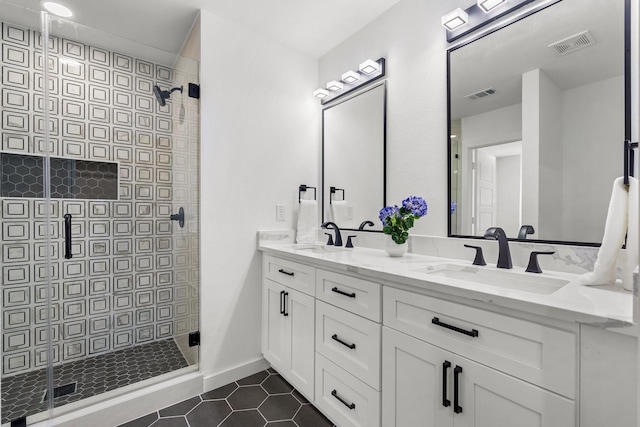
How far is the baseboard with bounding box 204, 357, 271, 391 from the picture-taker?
6.35ft

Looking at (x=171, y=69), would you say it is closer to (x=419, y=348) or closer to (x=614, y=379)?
(x=419, y=348)

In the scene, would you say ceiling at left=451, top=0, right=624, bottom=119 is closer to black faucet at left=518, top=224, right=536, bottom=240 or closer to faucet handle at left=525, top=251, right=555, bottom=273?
black faucet at left=518, top=224, right=536, bottom=240

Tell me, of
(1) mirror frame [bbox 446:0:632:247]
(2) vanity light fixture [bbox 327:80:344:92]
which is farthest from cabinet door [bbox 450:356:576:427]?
(2) vanity light fixture [bbox 327:80:344:92]

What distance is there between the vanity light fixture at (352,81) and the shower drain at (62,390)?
2469 millimetres

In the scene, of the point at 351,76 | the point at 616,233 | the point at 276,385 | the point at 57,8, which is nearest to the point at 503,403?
the point at 616,233

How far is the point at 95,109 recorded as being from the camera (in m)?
1.80

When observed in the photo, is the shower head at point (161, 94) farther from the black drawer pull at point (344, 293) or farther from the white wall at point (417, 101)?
the black drawer pull at point (344, 293)

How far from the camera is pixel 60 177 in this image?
1632 millimetres

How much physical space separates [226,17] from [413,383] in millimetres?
2393

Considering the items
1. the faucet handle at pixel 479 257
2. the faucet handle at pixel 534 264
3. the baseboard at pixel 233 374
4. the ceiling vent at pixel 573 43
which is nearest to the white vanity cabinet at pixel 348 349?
the faucet handle at pixel 479 257

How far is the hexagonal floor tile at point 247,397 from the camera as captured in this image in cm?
176

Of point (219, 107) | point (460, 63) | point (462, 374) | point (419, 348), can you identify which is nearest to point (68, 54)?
point (219, 107)

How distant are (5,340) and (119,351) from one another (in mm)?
538

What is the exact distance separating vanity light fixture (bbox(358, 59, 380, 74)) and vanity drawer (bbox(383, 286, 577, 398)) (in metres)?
1.53
